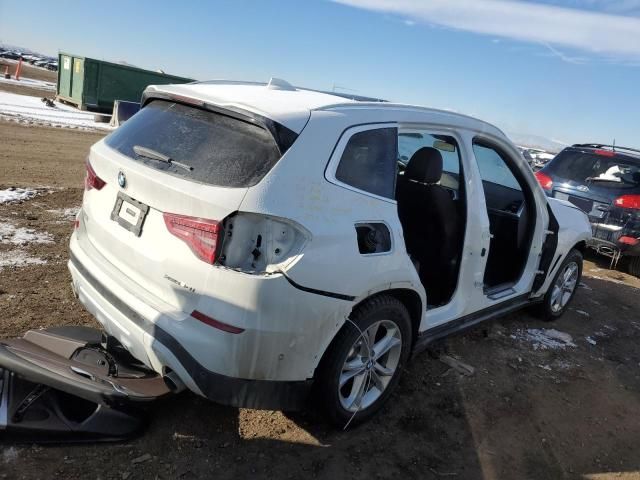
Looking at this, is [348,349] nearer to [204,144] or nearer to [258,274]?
[258,274]

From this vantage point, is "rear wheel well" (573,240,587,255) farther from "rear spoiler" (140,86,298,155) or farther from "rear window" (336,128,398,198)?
"rear spoiler" (140,86,298,155)

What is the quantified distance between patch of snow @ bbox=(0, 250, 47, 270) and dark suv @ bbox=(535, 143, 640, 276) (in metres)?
6.85

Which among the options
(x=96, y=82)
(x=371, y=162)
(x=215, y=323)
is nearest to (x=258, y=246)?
(x=215, y=323)

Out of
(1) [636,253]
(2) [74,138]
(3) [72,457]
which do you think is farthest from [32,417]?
(2) [74,138]

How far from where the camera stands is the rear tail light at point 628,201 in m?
7.06

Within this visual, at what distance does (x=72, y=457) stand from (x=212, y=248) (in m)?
1.28

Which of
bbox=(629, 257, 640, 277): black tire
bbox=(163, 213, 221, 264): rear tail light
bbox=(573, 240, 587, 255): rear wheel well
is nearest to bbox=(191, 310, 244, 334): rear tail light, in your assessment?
bbox=(163, 213, 221, 264): rear tail light

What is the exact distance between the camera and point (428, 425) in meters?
3.28

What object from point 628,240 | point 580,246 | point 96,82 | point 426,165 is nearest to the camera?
point 426,165

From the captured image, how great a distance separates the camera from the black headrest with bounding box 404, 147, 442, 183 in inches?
141

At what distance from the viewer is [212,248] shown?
92.1 inches

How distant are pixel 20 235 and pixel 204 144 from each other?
11.6ft

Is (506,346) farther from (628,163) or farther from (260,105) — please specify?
(628,163)

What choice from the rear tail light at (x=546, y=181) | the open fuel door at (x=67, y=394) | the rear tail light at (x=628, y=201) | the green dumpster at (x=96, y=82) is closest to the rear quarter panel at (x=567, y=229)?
the rear tail light at (x=628, y=201)
